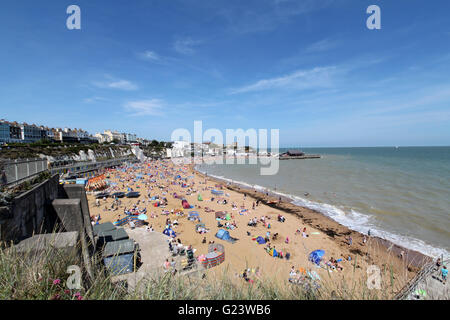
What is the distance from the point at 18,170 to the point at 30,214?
6.01 feet

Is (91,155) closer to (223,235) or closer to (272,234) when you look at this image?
(223,235)

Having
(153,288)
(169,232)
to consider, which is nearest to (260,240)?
(169,232)

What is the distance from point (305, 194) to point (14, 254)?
95.1ft

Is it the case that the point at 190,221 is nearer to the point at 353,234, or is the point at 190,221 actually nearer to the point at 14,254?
the point at 353,234

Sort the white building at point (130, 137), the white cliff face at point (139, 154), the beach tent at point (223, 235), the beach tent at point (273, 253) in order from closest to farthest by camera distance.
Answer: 1. the beach tent at point (273, 253)
2. the beach tent at point (223, 235)
3. the white cliff face at point (139, 154)
4. the white building at point (130, 137)

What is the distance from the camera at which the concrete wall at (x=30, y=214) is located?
4.78 metres

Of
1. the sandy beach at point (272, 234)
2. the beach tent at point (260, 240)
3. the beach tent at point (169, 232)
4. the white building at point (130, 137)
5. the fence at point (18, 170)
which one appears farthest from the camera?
the white building at point (130, 137)

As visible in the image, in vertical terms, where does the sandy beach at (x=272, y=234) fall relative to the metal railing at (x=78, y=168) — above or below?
below

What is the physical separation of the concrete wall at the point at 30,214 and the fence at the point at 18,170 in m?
0.59

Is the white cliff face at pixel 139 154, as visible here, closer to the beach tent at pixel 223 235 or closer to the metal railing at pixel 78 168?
the metal railing at pixel 78 168

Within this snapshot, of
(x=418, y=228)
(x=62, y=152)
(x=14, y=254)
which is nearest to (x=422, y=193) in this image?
(x=418, y=228)

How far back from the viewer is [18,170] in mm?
6699

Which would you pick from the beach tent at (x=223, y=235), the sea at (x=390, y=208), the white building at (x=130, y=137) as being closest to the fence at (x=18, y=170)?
the beach tent at (x=223, y=235)

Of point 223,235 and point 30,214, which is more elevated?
point 30,214
